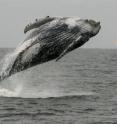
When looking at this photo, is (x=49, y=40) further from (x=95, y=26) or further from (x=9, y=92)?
(x=9, y=92)

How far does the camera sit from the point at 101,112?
1975 cm

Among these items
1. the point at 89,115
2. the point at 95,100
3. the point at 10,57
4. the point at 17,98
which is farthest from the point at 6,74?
the point at 95,100

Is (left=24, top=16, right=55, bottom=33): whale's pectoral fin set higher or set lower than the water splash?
higher

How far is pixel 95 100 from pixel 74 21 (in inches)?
261

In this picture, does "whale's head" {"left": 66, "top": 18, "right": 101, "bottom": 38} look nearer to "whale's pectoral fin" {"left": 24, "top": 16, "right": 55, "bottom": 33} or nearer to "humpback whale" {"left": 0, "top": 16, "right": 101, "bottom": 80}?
"humpback whale" {"left": 0, "top": 16, "right": 101, "bottom": 80}

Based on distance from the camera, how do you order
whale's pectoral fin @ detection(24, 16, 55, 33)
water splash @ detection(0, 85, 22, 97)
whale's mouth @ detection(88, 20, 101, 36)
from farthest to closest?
1. water splash @ detection(0, 85, 22, 97)
2. whale's pectoral fin @ detection(24, 16, 55, 33)
3. whale's mouth @ detection(88, 20, 101, 36)

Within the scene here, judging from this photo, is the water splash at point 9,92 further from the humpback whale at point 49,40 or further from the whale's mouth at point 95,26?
the whale's mouth at point 95,26

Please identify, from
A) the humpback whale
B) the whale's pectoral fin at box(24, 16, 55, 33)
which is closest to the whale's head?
the humpback whale

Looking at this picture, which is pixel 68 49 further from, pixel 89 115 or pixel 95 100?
pixel 95 100

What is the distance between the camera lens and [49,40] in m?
17.5

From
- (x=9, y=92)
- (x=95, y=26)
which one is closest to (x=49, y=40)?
(x=95, y=26)

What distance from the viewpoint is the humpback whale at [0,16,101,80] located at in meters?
17.3

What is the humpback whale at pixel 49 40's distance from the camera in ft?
56.6

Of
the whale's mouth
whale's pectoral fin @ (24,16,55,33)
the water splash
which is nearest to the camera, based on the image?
the whale's mouth
